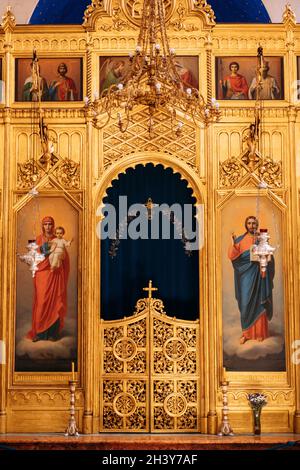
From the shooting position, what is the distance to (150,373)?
48.8 ft

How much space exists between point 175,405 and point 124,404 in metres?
0.85

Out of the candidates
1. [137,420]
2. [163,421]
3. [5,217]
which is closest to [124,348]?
[137,420]

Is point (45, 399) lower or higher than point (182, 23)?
lower

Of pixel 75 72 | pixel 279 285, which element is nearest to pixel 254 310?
pixel 279 285

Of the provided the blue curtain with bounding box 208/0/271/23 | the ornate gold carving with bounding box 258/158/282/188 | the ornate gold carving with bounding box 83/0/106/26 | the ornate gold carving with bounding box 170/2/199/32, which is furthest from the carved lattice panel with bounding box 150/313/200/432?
the blue curtain with bounding box 208/0/271/23

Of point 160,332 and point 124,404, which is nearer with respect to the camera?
point 124,404

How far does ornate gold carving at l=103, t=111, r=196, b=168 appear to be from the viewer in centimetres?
1543

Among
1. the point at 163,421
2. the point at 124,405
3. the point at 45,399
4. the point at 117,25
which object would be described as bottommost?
the point at 163,421

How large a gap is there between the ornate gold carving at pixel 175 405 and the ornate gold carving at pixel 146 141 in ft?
12.9

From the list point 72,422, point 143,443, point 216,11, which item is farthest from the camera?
point 216,11

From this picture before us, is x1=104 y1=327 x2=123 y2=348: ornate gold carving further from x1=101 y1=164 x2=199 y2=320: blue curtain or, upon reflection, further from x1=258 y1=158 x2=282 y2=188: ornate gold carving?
x1=258 y1=158 x2=282 y2=188: ornate gold carving

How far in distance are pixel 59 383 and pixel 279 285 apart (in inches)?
160

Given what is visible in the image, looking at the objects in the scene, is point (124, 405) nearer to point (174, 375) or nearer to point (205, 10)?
point (174, 375)
